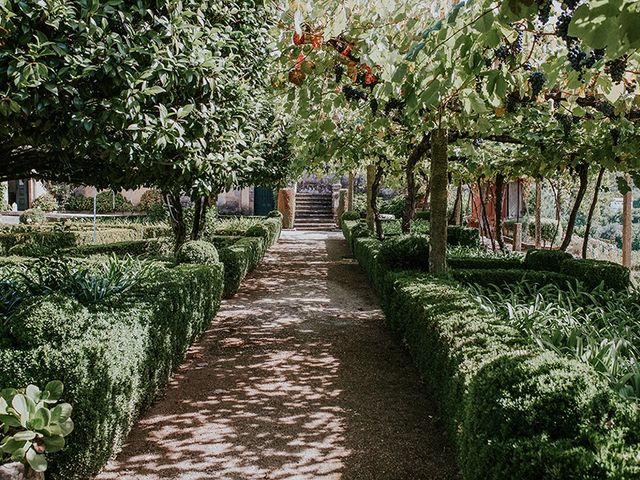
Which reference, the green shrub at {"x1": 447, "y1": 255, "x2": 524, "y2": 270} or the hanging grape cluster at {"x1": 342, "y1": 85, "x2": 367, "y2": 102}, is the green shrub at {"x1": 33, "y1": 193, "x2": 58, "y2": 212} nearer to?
the green shrub at {"x1": 447, "y1": 255, "x2": 524, "y2": 270}

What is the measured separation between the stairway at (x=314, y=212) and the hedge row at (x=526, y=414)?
25502 millimetres

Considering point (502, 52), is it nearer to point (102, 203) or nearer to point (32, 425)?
point (32, 425)

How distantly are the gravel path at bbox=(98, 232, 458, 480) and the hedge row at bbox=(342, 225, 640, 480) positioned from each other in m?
0.64

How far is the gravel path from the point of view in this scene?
12.8ft

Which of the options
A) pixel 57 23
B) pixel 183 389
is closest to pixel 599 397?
pixel 57 23

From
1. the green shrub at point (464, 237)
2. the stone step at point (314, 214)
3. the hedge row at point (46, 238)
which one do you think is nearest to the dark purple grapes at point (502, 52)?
the green shrub at point (464, 237)

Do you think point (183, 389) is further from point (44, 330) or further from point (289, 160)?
point (289, 160)

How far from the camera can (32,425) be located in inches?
114

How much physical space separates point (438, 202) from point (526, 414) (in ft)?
16.5

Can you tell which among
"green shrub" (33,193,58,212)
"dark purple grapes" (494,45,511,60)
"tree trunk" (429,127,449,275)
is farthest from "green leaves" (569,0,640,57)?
"green shrub" (33,193,58,212)

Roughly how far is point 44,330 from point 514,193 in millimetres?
27223

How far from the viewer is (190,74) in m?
3.95

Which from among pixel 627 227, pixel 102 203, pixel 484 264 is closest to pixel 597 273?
pixel 484 264

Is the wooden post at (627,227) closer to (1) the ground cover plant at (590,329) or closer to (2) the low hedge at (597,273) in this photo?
(2) the low hedge at (597,273)
